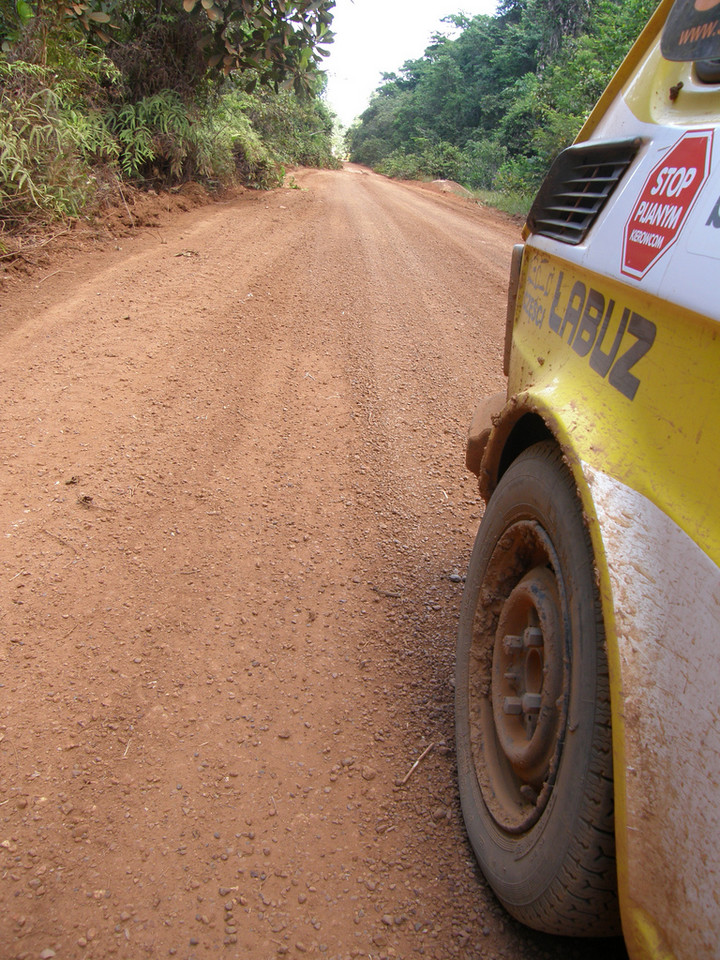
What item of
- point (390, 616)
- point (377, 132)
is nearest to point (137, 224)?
point (390, 616)

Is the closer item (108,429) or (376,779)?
(376,779)

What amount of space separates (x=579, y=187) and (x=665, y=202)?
68 cm

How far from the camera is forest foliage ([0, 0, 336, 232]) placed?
7281 millimetres

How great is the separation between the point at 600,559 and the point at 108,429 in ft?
11.2

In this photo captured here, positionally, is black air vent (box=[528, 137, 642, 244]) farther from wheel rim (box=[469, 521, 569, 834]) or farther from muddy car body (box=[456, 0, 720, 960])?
wheel rim (box=[469, 521, 569, 834])

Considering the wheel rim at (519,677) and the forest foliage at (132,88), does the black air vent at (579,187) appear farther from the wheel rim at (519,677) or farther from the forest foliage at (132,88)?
the forest foliage at (132,88)

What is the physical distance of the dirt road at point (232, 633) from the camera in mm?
1821

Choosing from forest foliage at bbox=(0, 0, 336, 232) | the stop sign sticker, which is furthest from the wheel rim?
forest foliage at bbox=(0, 0, 336, 232)

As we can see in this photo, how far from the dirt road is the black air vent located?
1.62 meters

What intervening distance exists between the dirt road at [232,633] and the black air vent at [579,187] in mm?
1624

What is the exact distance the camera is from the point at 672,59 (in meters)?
1.83

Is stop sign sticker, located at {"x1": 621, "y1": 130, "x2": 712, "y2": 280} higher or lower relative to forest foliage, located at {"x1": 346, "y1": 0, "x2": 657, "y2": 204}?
lower

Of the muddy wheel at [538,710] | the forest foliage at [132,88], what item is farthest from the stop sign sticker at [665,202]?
the forest foliage at [132,88]

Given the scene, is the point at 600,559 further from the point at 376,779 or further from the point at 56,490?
the point at 56,490
